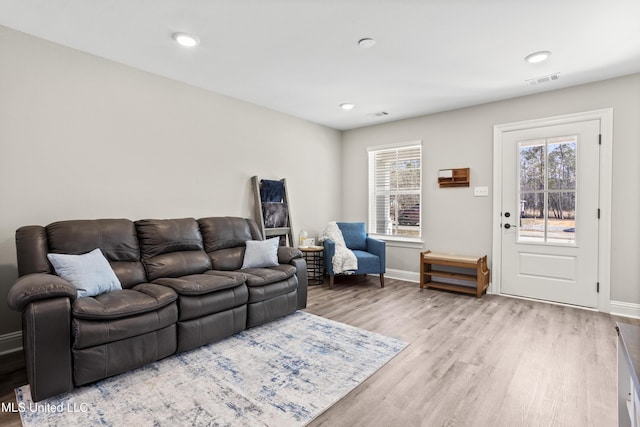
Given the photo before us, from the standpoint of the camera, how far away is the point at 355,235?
4.98 m

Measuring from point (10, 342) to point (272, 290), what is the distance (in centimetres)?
208

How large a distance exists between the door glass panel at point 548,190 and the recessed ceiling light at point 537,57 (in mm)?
1179

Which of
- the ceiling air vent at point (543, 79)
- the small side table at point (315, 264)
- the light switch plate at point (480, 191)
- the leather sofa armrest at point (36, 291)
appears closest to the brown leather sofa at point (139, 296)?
the leather sofa armrest at point (36, 291)

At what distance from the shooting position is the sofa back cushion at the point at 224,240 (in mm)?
3314

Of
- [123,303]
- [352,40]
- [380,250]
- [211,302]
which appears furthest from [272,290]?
[352,40]

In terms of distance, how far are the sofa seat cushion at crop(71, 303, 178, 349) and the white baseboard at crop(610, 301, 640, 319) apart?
431cm

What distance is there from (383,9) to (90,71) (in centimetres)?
260

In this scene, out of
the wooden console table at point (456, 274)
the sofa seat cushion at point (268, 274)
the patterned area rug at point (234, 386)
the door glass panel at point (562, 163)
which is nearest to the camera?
the patterned area rug at point (234, 386)

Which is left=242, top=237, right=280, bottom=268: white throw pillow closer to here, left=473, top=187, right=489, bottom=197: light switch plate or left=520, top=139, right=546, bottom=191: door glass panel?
left=473, top=187, right=489, bottom=197: light switch plate

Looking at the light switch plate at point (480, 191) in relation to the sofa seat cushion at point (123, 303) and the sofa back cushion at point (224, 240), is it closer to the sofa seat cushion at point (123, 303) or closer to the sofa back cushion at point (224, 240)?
the sofa back cushion at point (224, 240)

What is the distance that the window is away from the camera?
195 inches

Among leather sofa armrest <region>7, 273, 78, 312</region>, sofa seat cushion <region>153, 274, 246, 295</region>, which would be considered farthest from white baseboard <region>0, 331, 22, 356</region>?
sofa seat cushion <region>153, 274, 246, 295</region>

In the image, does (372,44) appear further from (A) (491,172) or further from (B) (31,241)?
(B) (31,241)

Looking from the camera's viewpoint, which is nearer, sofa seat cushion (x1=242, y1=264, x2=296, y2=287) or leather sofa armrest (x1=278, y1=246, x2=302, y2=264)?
sofa seat cushion (x1=242, y1=264, x2=296, y2=287)
